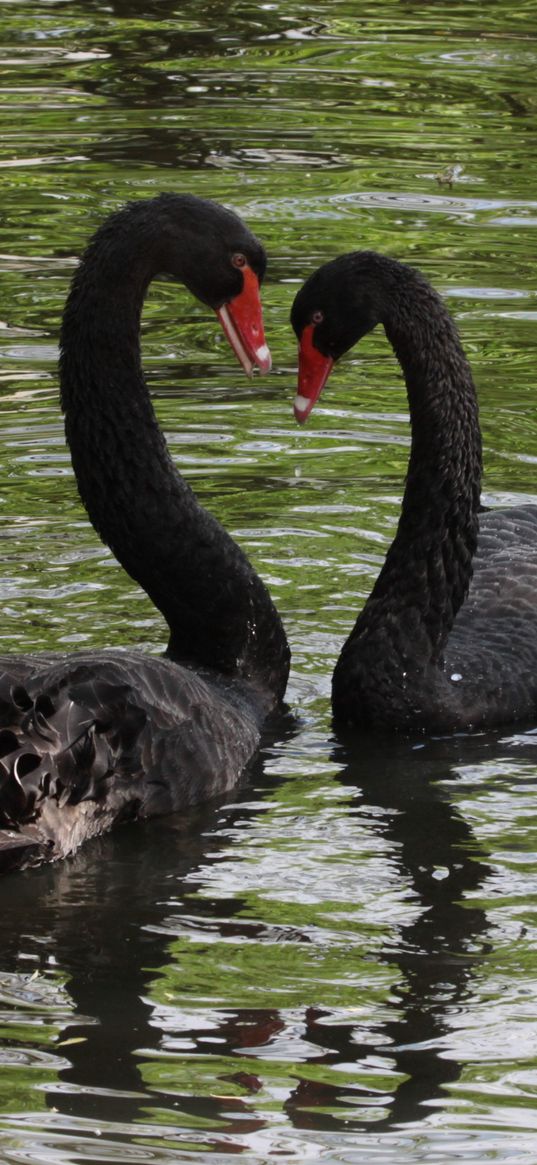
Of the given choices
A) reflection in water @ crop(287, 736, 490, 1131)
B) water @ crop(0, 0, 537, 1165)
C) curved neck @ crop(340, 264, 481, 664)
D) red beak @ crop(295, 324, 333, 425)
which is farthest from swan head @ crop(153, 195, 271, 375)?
reflection in water @ crop(287, 736, 490, 1131)

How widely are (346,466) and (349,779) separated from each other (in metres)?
2.67

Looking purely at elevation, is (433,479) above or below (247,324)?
below

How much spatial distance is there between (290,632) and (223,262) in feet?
4.50

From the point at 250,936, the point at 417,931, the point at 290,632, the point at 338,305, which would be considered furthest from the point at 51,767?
the point at 290,632

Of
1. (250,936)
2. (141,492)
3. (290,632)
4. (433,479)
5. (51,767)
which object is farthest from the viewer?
(290,632)

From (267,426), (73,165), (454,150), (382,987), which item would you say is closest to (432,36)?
(454,150)

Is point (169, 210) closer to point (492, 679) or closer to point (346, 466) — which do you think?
point (492, 679)

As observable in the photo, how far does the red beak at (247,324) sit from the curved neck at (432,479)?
378 mm

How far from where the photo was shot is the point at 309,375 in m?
6.43

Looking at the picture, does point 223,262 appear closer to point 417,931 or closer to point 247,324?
point 247,324

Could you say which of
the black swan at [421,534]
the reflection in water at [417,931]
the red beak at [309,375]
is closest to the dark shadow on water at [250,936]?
the reflection in water at [417,931]

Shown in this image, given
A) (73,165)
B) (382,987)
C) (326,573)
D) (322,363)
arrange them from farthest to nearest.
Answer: (73,165), (326,573), (322,363), (382,987)

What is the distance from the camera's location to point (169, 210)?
6.28 meters

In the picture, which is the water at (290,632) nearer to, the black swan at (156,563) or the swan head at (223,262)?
the black swan at (156,563)
